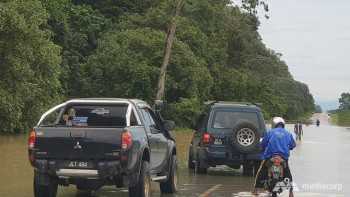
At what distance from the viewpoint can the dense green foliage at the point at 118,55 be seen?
107ft

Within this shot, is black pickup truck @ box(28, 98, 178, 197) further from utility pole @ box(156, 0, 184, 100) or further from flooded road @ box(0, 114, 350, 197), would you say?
utility pole @ box(156, 0, 184, 100)

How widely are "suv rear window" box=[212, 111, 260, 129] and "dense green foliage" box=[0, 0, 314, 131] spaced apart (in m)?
15.7

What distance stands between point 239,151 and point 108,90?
37.4 m

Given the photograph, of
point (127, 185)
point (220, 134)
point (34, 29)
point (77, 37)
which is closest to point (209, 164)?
point (220, 134)

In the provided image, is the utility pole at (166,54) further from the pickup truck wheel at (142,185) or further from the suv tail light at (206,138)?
the pickup truck wheel at (142,185)

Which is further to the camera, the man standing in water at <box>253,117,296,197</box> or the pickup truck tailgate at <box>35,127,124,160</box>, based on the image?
the man standing in water at <box>253,117,296,197</box>

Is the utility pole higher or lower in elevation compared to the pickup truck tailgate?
higher

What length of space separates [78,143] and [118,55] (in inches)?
1638

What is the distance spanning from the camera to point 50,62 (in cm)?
3556

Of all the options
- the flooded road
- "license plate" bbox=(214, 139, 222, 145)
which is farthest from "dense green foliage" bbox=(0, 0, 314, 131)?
"license plate" bbox=(214, 139, 222, 145)

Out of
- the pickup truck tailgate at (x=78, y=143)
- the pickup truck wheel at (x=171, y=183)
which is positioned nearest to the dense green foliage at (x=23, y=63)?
the pickup truck wheel at (x=171, y=183)

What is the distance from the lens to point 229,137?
679 inches

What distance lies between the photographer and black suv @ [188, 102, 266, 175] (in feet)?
55.1

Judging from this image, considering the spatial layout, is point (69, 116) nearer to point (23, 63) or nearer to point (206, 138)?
point (206, 138)
